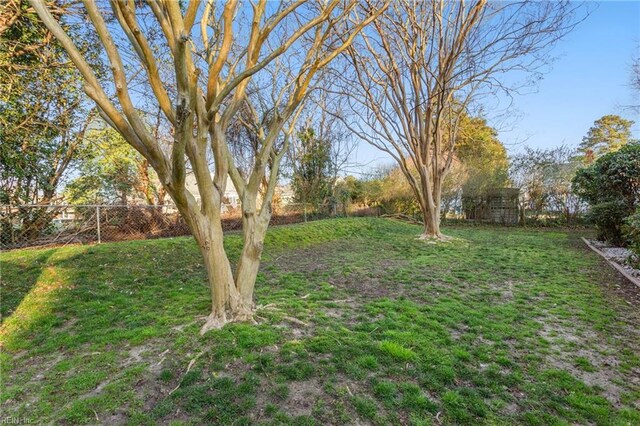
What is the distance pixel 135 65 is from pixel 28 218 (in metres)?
4.14

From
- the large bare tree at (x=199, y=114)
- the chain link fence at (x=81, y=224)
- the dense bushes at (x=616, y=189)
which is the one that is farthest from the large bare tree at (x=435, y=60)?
the chain link fence at (x=81, y=224)

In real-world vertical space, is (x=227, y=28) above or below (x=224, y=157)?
above

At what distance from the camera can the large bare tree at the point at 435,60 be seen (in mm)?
7102

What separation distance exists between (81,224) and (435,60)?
1025 centimetres

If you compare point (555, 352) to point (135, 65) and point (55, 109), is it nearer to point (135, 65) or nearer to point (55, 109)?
point (135, 65)

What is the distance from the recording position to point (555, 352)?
2.79 meters

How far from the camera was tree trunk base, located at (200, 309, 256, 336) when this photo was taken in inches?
122

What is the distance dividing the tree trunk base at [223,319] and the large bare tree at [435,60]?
652 cm

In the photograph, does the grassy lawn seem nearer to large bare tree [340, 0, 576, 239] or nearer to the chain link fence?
the chain link fence

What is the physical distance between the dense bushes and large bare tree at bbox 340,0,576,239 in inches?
122

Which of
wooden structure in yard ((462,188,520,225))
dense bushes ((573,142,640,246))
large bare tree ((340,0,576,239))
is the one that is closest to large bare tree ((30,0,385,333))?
large bare tree ((340,0,576,239))

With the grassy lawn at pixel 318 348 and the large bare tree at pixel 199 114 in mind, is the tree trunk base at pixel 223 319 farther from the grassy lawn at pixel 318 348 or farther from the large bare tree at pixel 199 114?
the grassy lawn at pixel 318 348

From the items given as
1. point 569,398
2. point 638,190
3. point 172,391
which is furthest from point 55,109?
point 638,190

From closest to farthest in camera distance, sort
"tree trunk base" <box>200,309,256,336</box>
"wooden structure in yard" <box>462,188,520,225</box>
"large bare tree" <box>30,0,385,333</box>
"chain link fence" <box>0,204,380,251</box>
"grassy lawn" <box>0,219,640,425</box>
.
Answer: "grassy lawn" <box>0,219,640,425</box> < "large bare tree" <box>30,0,385,333</box> < "tree trunk base" <box>200,309,256,336</box> < "chain link fence" <box>0,204,380,251</box> < "wooden structure in yard" <box>462,188,520,225</box>
